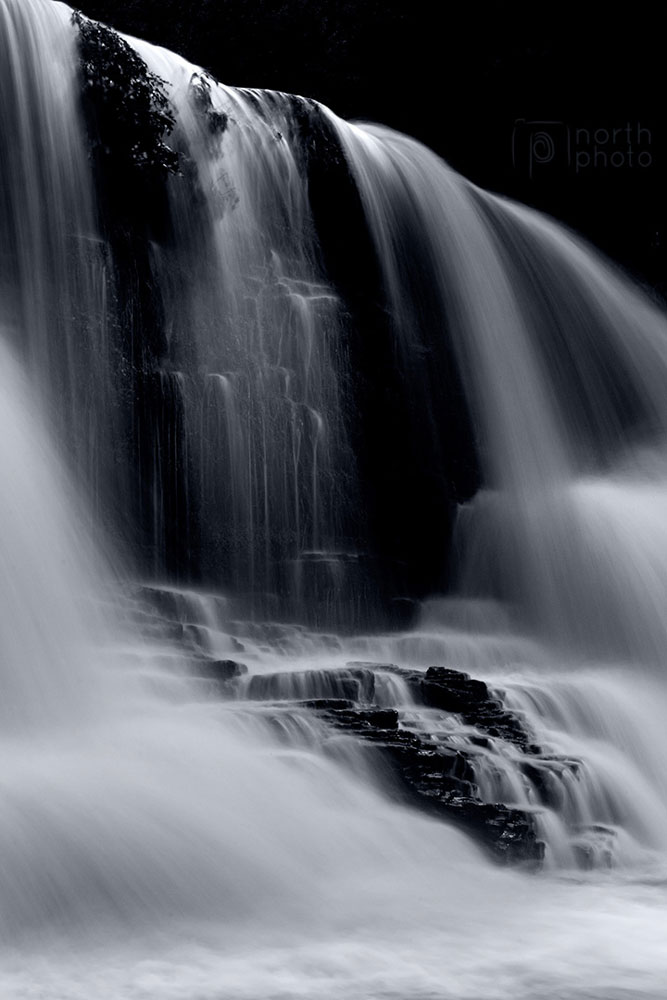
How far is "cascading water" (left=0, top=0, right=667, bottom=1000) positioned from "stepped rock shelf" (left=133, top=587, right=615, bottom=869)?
3cm

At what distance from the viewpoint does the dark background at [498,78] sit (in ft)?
59.0

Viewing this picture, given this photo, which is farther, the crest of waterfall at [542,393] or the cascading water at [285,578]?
the crest of waterfall at [542,393]

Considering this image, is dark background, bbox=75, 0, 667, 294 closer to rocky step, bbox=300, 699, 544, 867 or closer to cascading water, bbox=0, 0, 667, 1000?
cascading water, bbox=0, 0, 667, 1000

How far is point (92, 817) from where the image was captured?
5910 millimetres

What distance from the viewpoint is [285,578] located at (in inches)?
434

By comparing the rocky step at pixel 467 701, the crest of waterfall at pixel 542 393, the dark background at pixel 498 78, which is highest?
the dark background at pixel 498 78

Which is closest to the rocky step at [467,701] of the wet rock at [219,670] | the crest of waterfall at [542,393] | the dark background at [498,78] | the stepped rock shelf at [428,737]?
the stepped rock shelf at [428,737]

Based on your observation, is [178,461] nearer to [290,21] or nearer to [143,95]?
[143,95]

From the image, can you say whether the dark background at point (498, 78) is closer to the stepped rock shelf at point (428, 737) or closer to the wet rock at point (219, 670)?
the stepped rock shelf at point (428, 737)

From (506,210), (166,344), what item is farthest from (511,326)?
(166,344)

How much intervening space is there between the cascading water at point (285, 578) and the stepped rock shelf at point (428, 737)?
0.11 feet

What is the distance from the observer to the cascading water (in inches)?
225

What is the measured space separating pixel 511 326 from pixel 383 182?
2.15 metres

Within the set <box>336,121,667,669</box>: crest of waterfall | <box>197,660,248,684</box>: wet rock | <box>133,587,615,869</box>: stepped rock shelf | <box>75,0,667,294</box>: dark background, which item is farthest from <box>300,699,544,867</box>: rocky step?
<box>75,0,667,294</box>: dark background
